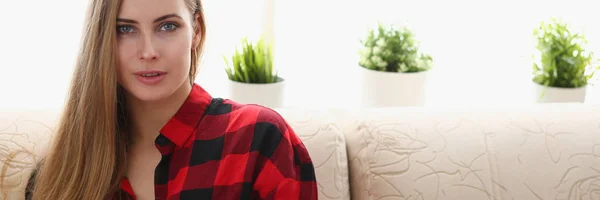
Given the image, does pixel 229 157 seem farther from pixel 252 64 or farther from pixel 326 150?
pixel 252 64

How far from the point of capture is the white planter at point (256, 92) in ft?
8.37

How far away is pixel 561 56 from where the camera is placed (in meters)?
2.61

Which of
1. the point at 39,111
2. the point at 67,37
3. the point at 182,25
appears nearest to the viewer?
the point at 182,25

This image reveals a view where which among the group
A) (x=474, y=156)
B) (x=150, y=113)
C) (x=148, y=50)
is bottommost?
(x=474, y=156)

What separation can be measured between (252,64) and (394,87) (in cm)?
47

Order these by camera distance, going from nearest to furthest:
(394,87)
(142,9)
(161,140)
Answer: (142,9) → (161,140) → (394,87)

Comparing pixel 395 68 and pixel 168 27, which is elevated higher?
pixel 168 27

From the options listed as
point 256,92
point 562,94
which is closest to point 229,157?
point 256,92

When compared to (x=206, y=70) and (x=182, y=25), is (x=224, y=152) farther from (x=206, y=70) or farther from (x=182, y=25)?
(x=206, y=70)

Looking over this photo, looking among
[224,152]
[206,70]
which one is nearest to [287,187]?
[224,152]

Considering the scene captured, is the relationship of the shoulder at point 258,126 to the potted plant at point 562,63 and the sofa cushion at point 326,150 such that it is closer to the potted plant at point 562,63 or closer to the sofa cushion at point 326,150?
the sofa cushion at point 326,150

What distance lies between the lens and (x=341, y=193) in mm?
1670

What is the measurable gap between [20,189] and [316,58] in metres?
1.74

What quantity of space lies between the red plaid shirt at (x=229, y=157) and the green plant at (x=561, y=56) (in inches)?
52.3
